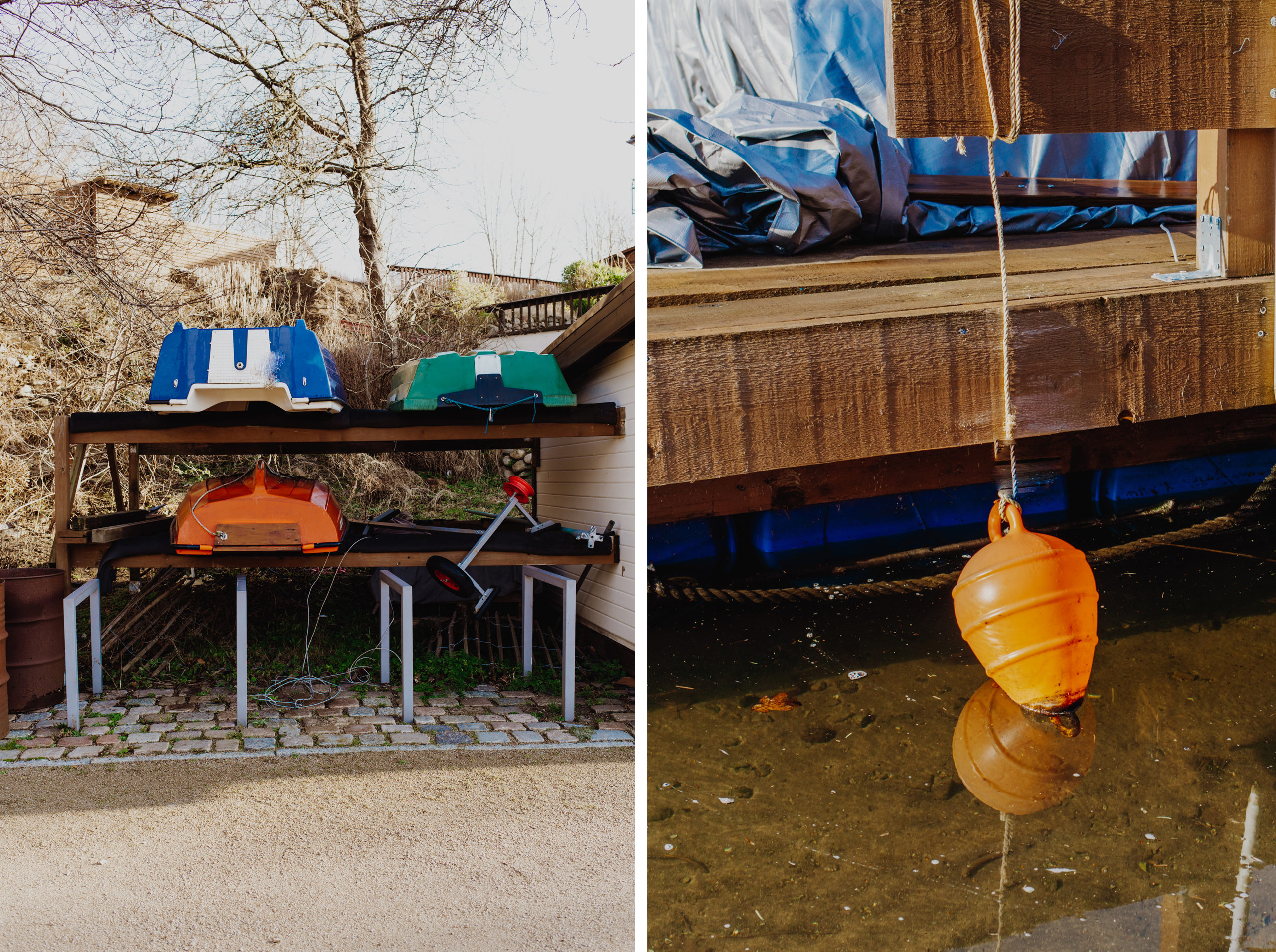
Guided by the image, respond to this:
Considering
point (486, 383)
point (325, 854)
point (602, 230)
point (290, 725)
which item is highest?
point (602, 230)

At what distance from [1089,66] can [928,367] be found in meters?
0.90

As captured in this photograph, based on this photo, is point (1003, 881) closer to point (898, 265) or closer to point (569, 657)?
point (898, 265)

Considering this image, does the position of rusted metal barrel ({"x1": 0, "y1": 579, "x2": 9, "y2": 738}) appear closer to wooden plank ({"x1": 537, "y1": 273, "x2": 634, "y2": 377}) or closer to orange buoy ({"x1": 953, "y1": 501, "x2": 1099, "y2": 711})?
wooden plank ({"x1": 537, "y1": 273, "x2": 634, "y2": 377})

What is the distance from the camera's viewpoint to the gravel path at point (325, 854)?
11.1 feet

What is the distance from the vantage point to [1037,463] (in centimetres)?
398

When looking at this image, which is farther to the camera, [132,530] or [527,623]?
[527,623]

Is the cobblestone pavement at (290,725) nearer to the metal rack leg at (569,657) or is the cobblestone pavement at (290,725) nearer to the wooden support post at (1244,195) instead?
the metal rack leg at (569,657)

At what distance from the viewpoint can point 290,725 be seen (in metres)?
6.14

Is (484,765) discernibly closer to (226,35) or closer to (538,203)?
(226,35)

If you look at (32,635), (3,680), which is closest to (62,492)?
(32,635)

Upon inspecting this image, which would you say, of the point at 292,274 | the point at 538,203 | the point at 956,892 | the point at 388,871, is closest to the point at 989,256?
the point at 956,892

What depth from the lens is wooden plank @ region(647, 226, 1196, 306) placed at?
120 inches

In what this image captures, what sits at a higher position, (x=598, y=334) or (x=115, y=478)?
(x=598, y=334)

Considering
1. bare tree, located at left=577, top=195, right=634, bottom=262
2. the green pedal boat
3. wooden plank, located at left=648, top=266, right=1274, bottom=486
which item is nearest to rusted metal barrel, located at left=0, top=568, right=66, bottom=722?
the green pedal boat
